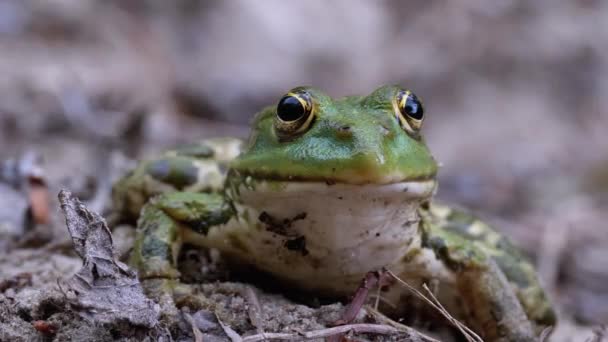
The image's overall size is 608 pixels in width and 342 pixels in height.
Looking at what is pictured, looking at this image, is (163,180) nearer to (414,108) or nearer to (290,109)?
(290,109)

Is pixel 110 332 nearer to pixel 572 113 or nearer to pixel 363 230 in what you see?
pixel 363 230

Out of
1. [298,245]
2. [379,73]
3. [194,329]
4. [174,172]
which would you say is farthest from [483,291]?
[379,73]

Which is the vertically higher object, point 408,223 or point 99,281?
point 408,223

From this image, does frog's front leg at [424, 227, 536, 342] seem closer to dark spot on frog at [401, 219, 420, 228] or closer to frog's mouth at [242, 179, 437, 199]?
dark spot on frog at [401, 219, 420, 228]

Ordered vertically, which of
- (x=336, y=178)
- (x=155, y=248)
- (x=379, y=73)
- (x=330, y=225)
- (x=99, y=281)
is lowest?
(x=99, y=281)

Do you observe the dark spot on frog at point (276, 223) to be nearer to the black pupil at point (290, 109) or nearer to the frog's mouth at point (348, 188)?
the frog's mouth at point (348, 188)

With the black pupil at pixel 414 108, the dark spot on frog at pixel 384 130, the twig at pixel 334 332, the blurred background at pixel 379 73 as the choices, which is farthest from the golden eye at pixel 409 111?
the blurred background at pixel 379 73
